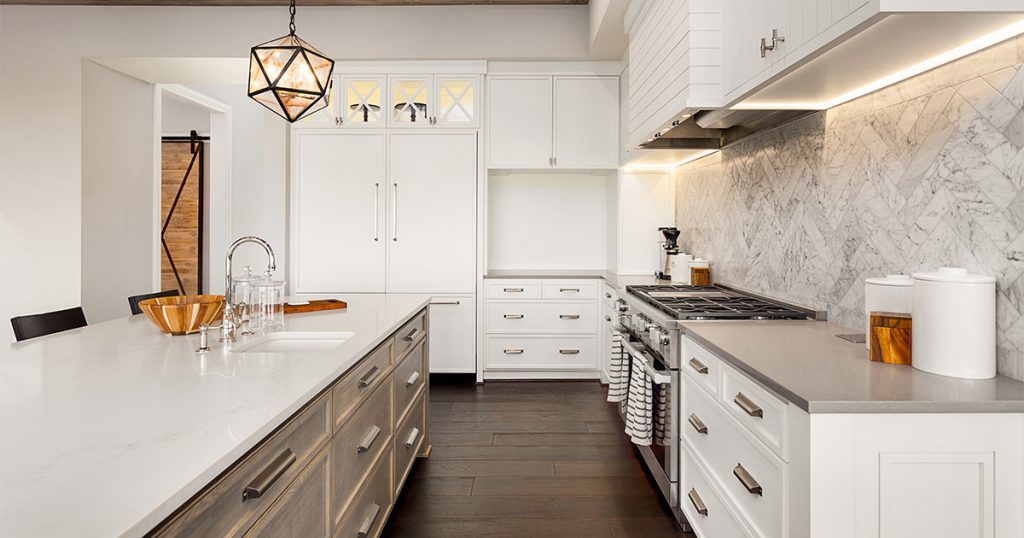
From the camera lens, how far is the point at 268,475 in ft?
3.40

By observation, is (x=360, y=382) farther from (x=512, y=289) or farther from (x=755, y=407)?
(x=512, y=289)

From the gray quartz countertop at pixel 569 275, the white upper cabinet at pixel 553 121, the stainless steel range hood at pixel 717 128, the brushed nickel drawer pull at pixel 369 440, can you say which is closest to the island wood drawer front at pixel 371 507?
the brushed nickel drawer pull at pixel 369 440

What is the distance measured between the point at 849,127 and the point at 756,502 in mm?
1384

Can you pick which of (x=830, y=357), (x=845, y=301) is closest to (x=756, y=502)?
(x=830, y=357)

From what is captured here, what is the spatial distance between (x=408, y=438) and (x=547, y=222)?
2.83 meters

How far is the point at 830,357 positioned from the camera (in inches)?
58.6

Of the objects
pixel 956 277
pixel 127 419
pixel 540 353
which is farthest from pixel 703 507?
pixel 540 353

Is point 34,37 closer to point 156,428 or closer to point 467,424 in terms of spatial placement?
point 467,424

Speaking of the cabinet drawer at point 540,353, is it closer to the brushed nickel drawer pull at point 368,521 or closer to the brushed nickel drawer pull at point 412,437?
the brushed nickel drawer pull at point 412,437

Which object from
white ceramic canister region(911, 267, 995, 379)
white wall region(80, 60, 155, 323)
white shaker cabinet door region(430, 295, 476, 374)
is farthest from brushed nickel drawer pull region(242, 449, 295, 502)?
white wall region(80, 60, 155, 323)

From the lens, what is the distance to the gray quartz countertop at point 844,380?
1.11 metres

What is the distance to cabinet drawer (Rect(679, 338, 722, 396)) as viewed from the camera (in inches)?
68.0

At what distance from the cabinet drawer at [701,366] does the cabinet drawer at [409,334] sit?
1115 mm

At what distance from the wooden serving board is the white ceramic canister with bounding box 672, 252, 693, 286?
6.75 ft
